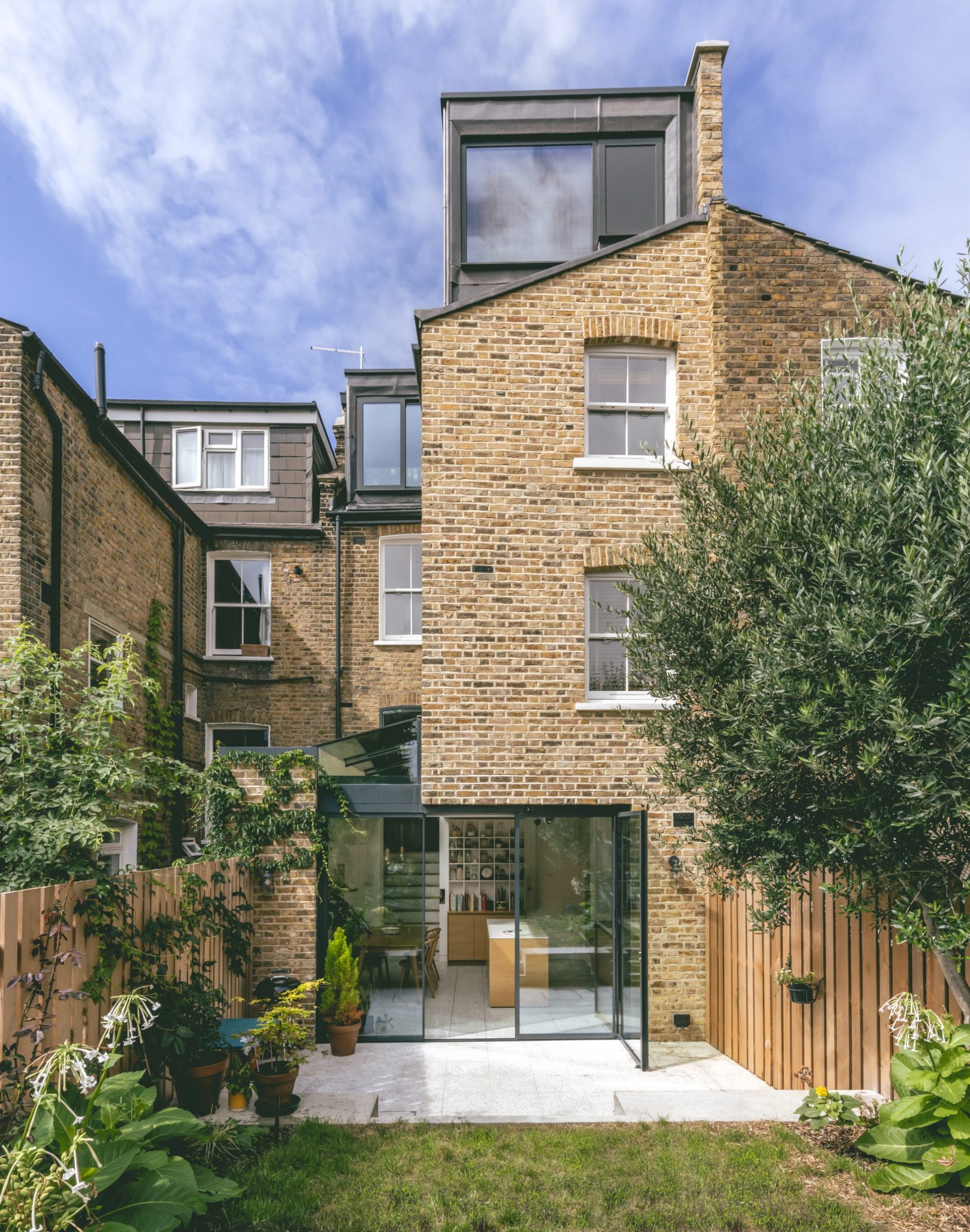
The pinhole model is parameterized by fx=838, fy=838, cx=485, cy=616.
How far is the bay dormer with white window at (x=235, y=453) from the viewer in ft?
52.5

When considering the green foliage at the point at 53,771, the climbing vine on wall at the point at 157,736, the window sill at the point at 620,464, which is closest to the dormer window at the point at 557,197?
the window sill at the point at 620,464

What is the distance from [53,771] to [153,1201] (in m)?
3.48

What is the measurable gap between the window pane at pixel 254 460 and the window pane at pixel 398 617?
3.73m

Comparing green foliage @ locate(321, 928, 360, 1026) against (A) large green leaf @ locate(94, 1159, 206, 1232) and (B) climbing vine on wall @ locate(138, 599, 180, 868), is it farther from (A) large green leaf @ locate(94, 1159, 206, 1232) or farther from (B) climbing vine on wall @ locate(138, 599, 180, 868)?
(A) large green leaf @ locate(94, 1159, 206, 1232)

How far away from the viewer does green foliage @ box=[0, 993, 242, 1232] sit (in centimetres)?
357

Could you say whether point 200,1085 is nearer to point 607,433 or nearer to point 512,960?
point 512,960

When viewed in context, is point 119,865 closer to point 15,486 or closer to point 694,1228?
point 15,486

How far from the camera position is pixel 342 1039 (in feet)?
29.7

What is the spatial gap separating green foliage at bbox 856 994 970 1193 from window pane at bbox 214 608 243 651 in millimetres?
12215

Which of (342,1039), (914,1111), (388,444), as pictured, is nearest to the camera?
(914,1111)

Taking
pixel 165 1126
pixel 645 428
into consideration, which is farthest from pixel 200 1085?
pixel 645 428

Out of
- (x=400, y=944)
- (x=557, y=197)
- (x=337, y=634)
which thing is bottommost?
(x=400, y=944)

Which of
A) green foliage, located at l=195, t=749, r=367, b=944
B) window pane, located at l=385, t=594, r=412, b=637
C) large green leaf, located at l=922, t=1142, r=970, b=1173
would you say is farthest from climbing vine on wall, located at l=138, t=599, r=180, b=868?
large green leaf, located at l=922, t=1142, r=970, b=1173

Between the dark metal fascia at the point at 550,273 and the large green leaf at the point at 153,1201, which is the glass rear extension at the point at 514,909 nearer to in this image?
the dark metal fascia at the point at 550,273
